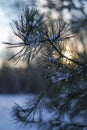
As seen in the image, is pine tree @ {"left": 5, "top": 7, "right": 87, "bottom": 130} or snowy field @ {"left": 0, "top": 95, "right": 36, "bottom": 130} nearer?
pine tree @ {"left": 5, "top": 7, "right": 87, "bottom": 130}

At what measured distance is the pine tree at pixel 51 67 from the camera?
101 inches

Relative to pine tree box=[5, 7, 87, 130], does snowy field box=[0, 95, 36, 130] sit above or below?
below

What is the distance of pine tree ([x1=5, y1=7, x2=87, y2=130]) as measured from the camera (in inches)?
101

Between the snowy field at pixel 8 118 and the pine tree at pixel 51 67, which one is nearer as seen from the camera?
the pine tree at pixel 51 67

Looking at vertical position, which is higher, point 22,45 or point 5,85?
point 22,45

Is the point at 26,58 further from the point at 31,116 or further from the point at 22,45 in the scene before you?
the point at 31,116

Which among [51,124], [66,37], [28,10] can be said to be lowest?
[51,124]

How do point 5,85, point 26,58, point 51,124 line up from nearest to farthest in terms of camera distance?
1. point 26,58
2. point 51,124
3. point 5,85

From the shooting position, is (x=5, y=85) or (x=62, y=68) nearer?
(x=62, y=68)

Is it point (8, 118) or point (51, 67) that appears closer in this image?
point (51, 67)

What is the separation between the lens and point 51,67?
2.99 meters

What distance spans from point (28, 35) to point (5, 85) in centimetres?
2626

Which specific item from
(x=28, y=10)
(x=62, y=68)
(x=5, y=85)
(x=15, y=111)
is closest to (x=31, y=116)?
(x=15, y=111)

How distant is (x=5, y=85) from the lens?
2867 centimetres
